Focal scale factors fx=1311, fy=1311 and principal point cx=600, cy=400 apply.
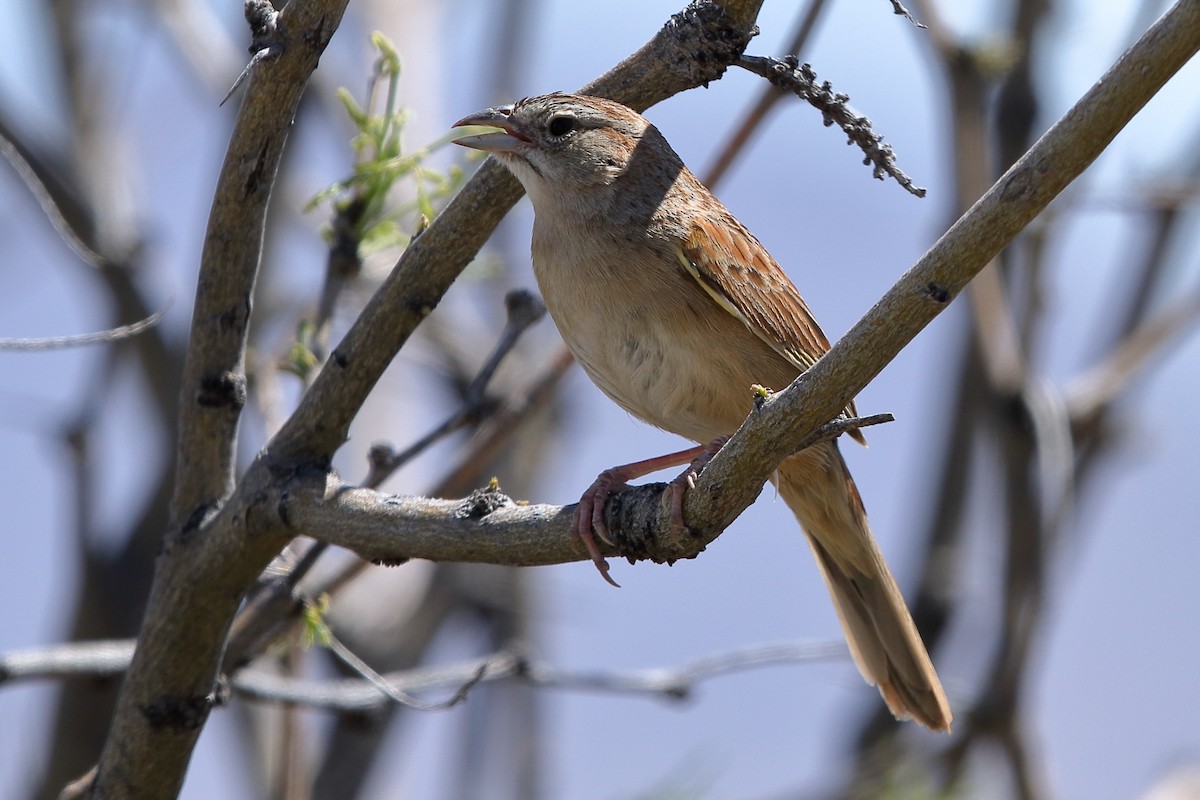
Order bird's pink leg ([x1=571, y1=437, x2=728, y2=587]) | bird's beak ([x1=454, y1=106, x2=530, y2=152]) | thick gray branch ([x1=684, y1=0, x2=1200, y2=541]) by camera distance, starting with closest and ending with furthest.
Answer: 1. thick gray branch ([x1=684, y1=0, x2=1200, y2=541])
2. bird's pink leg ([x1=571, y1=437, x2=728, y2=587])
3. bird's beak ([x1=454, y1=106, x2=530, y2=152])

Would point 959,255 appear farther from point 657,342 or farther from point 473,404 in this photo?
point 473,404

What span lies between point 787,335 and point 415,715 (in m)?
3.15

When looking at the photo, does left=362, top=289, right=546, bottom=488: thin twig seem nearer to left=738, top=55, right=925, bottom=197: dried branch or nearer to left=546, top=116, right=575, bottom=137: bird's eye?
left=546, top=116, right=575, bottom=137: bird's eye

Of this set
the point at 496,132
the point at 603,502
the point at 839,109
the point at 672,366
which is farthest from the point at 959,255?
the point at 496,132

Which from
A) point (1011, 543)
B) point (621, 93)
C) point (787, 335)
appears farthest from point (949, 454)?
point (621, 93)

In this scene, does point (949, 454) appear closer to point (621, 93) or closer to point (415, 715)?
point (415, 715)

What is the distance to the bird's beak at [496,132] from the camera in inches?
131

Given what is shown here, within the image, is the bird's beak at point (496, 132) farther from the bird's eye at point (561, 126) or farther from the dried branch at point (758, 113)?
the dried branch at point (758, 113)

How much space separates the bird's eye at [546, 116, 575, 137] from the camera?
140 inches

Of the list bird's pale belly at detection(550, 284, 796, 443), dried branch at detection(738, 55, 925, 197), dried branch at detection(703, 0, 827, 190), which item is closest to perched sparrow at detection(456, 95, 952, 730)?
bird's pale belly at detection(550, 284, 796, 443)

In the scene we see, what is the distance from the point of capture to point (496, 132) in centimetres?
383

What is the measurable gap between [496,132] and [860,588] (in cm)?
169

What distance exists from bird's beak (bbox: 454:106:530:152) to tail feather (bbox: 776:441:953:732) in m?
1.11

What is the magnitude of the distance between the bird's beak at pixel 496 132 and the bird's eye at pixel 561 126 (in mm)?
74
